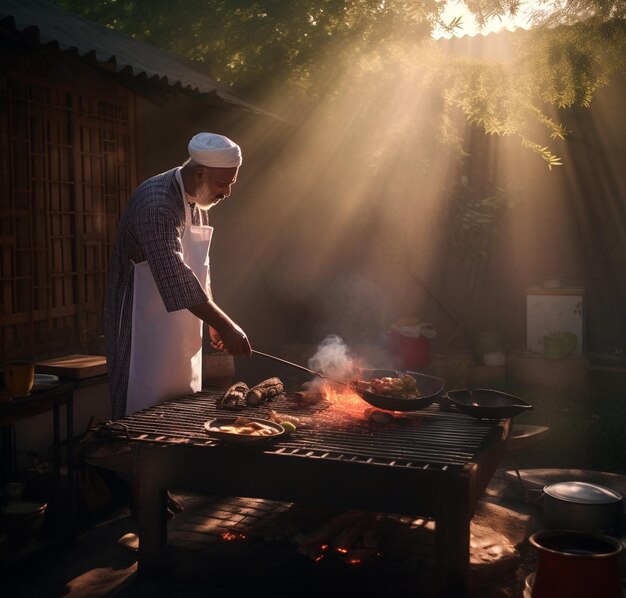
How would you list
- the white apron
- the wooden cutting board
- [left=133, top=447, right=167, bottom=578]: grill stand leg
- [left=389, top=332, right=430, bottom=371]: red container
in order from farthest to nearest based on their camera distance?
[left=389, top=332, right=430, bottom=371]: red container < the wooden cutting board < the white apron < [left=133, top=447, right=167, bottom=578]: grill stand leg

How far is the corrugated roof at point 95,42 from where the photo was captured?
6.24m

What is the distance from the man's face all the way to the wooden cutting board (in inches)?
61.9

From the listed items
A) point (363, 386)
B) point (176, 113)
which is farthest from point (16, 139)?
point (363, 386)

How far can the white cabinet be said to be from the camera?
10.7 m

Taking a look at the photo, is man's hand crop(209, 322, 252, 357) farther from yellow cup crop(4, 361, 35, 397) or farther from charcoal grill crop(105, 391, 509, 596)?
yellow cup crop(4, 361, 35, 397)

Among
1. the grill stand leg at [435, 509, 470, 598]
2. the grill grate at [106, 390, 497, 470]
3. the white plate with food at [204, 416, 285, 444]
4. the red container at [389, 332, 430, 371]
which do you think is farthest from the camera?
the red container at [389, 332, 430, 371]

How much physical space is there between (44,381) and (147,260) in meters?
1.16

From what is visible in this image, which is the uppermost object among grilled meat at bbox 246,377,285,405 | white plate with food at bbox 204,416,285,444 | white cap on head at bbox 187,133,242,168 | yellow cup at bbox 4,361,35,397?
white cap on head at bbox 187,133,242,168

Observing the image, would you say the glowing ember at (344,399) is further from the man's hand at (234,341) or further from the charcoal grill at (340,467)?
the man's hand at (234,341)

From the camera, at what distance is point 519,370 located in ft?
35.3

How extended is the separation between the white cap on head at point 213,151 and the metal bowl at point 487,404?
2125mm

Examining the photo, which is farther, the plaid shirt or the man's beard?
the man's beard

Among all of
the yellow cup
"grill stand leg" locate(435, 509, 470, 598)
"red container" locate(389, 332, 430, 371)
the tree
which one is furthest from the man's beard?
"red container" locate(389, 332, 430, 371)

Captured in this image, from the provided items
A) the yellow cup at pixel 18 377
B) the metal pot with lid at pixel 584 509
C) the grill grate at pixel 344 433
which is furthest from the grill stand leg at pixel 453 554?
the yellow cup at pixel 18 377
